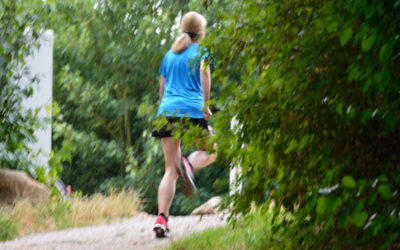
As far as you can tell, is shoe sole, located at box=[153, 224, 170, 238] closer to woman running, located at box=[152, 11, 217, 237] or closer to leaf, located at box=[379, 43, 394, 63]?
woman running, located at box=[152, 11, 217, 237]

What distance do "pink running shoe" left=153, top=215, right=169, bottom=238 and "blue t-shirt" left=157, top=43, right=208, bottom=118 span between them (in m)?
0.91

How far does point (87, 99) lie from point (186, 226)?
7.00 metres

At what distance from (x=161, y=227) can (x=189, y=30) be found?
5.63 ft

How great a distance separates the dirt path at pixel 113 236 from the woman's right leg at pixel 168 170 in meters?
0.30

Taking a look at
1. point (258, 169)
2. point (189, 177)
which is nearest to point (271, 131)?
point (258, 169)

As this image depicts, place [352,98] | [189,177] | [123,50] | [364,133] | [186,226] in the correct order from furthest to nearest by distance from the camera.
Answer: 1. [123,50]
2. [186,226]
3. [189,177]
4. [364,133]
5. [352,98]

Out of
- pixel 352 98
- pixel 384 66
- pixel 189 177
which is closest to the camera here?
pixel 384 66

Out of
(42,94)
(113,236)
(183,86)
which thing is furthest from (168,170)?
(42,94)

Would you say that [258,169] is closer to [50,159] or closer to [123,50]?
[50,159]

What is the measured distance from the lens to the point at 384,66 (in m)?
2.21

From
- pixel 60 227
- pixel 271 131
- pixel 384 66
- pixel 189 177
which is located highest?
pixel 384 66

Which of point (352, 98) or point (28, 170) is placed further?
point (28, 170)

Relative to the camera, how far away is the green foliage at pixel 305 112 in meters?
2.68

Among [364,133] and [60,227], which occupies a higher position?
[364,133]
